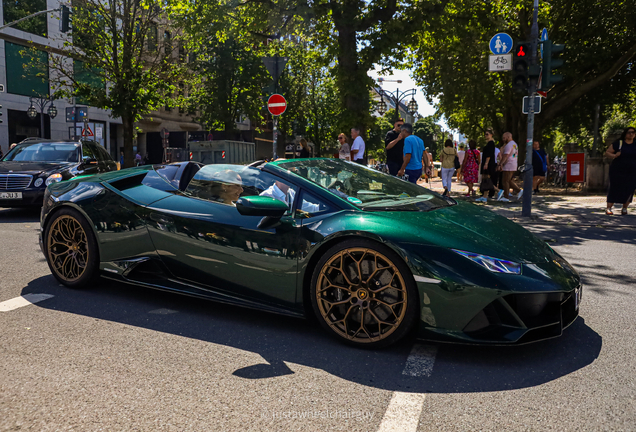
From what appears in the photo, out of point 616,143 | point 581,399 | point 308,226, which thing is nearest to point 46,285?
point 308,226

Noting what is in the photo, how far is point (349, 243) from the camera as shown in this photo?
11.1 feet

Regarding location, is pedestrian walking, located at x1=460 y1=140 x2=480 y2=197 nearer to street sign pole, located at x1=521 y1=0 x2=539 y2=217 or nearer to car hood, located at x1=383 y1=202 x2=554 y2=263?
street sign pole, located at x1=521 y1=0 x2=539 y2=217

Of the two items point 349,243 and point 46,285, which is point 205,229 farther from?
point 46,285

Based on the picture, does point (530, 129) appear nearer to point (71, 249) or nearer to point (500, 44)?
point (500, 44)

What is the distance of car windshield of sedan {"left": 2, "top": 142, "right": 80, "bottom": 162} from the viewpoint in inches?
463

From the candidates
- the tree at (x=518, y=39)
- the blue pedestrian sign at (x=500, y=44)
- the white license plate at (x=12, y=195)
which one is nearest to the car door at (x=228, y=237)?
the white license plate at (x=12, y=195)

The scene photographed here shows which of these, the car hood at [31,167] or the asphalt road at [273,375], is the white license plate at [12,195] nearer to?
the car hood at [31,167]

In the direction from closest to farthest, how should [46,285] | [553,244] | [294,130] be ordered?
[46,285] < [553,244] < [294,130]

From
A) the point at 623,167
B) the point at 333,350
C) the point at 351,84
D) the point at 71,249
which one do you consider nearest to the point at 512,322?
the point at 333,350

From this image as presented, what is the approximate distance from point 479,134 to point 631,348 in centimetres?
3958

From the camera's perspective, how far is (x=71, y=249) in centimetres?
475

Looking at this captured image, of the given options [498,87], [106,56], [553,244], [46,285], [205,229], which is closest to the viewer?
[205,229]

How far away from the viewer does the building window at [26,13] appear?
2927cm

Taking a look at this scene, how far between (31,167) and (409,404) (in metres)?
10.5
